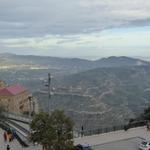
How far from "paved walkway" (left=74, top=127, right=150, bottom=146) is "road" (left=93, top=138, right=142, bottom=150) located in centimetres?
92

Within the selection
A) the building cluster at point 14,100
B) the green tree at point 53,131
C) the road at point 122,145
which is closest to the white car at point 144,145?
the road at point 122,145

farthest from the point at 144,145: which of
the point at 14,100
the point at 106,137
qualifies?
the point at 14,100

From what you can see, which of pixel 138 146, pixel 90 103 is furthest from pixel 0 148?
pixel 90 103

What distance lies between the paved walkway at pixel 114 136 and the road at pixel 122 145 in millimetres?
919

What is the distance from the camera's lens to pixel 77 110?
167875 millimetres

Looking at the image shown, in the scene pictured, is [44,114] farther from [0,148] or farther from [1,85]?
[1,85]

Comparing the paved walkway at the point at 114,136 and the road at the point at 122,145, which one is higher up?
the paved walkway at the point at 114,136

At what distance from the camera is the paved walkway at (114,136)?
44812 mm

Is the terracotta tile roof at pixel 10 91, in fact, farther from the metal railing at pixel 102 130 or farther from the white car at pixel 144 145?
the white car at pixel 144 145

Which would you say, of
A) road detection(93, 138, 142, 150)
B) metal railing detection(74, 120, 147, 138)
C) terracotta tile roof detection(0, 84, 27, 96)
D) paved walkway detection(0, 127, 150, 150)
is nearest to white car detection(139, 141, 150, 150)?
road detection(93, 138, 142, 150)

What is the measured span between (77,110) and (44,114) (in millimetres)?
130744

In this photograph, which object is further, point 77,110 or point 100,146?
point 77,110

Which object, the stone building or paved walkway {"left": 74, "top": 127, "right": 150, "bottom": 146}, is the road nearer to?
paved walkway {"left": 74, "top": 127, "right": 150, "bottom": 146}

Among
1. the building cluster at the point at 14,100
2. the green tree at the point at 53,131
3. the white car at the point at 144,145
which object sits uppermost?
the green tree at the point at 53,131
